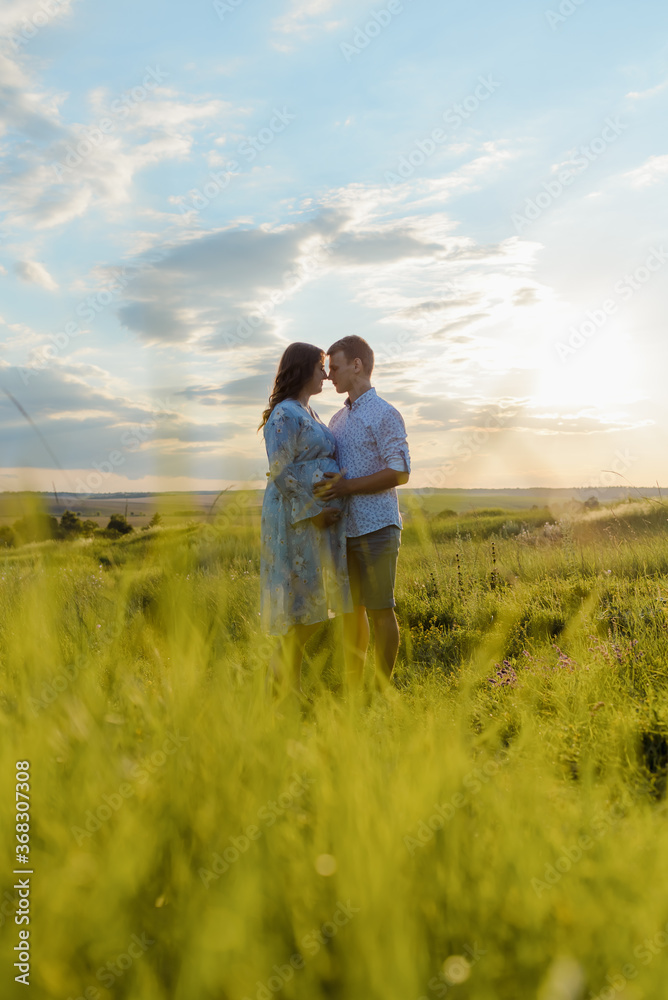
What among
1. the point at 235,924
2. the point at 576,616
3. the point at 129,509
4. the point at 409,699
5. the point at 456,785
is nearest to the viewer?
the point at 235,924

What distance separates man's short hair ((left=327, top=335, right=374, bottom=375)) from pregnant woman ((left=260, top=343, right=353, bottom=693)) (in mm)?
230

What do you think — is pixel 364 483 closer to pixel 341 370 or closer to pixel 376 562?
pixel 376 562

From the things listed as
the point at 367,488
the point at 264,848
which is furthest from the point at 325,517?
the point at 264,848

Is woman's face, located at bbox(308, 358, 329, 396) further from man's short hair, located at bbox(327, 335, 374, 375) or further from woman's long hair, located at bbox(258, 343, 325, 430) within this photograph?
man's short hair, located at bbox(327, 335, 374, 375)

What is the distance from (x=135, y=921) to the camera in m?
1.32

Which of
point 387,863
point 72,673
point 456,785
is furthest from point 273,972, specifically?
point 72,673

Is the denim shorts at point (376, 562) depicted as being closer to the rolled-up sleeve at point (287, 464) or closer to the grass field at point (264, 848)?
the rolled-up sleeve at point (287, 464)

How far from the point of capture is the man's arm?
13.6ft

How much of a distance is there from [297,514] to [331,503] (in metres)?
0.27

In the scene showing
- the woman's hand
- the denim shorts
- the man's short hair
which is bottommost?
the denim shorts

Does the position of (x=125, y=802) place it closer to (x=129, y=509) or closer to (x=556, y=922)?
(x=556, y=922)

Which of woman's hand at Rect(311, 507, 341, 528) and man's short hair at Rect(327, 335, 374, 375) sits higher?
man's short hair at Rect(327, 335, 374, 375)

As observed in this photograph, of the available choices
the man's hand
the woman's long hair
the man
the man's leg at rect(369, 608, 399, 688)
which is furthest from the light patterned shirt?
the man's leg at rect(369, 608, 399, 688)

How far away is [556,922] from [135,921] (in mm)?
867
